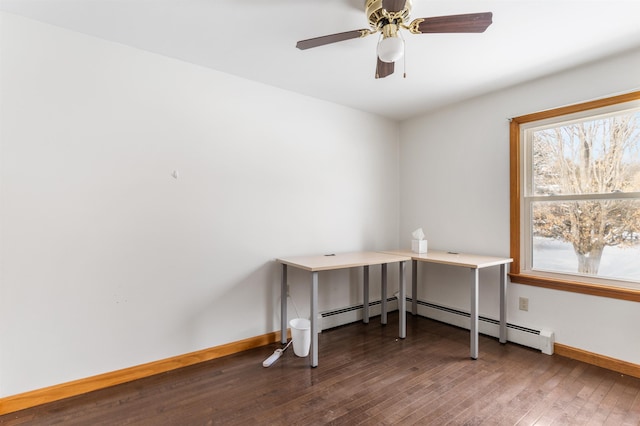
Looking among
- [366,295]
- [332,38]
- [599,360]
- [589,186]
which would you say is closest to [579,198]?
[589,186]

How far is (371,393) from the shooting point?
201cm

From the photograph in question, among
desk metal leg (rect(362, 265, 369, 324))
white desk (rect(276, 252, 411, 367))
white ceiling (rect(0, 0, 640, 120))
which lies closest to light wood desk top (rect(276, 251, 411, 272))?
white desk (rect(276, 252, 411, 367))

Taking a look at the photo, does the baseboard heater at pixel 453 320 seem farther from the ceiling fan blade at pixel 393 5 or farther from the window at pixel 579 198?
the ceiling fan blade at pixel 393 5

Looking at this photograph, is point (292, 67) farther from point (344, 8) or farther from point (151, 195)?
point (151, 195)

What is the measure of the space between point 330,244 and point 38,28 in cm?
285

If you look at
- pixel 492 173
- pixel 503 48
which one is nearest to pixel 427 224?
pixel 492 173

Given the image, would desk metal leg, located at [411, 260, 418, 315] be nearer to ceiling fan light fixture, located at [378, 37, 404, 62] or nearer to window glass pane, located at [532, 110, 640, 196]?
window glass pane, located at [532, 110, 640, 196]

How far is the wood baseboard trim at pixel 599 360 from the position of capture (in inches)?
87.0

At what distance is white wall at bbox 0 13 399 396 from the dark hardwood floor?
0.29 m

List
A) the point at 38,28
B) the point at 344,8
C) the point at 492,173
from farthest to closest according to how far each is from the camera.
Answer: the point at 492,173
the point at 38,28
the point at 344,8

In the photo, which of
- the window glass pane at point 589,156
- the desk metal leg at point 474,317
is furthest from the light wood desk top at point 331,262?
the window glass pane at point 589,156

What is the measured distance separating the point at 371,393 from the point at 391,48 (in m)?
2.13

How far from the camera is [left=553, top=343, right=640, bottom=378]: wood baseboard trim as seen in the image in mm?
2211

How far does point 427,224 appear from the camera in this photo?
3668mm
